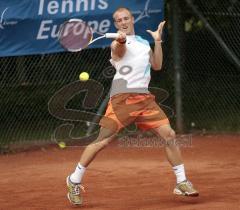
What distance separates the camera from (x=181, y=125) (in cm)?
1112

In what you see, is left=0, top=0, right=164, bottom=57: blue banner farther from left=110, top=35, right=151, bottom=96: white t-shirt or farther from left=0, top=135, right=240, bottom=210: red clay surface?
left=110, top=35, right=151, bottom=96: white t-shirt

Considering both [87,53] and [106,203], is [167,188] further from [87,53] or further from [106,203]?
[87,53]

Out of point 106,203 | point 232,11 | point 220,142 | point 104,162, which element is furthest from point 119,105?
point 232,11

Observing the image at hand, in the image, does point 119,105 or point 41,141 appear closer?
point 119,105

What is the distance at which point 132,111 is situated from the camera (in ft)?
21.7

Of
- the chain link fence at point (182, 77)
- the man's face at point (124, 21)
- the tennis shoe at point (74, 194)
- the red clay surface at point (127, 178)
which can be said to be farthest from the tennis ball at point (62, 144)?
the man's face at point (124, 21)

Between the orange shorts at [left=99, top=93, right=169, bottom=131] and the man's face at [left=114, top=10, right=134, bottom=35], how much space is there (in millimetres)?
561

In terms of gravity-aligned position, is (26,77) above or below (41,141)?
above

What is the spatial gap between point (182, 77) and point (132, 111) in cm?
472

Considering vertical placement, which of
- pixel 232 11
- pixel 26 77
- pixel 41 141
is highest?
pixel 232 11

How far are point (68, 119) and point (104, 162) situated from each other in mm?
2070

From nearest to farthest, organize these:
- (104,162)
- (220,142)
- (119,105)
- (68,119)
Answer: (119,105)
(104,162)
(220,142)
(68,119)

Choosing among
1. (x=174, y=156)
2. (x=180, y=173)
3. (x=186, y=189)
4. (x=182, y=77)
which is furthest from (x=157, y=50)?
(x=182, y=77)

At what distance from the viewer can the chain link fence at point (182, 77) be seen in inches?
428
